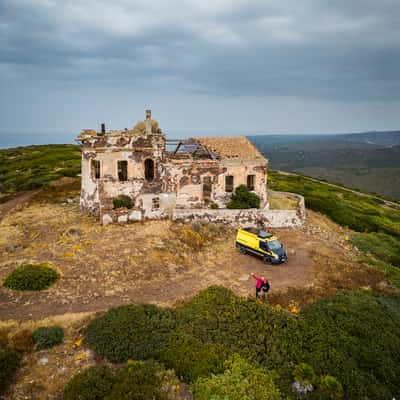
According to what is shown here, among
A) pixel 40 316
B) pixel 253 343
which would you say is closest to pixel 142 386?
pixel 253 343

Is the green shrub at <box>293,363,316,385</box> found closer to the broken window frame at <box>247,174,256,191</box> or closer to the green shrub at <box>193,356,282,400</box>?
the green shrub at <box>193,356,282,400</box>

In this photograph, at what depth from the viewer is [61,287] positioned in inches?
795

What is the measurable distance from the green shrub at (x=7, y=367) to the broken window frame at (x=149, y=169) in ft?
75.2

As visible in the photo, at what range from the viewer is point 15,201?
42812mm

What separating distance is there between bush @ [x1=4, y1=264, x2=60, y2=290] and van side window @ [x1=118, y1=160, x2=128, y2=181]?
1567cm

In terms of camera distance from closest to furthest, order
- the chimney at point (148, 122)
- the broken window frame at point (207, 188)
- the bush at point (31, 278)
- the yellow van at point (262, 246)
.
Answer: the bush at point (31, 278)
the yellow van at point (262, 246)
the chimney at point (148, 122)
the broken window frame at point (207, 188)

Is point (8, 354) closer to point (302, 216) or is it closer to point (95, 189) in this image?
point (95, 189)

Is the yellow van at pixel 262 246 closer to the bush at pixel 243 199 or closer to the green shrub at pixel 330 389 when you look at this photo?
the bush at pixel 243 199

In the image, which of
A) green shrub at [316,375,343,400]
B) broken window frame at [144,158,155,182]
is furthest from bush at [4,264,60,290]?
broken window frame at [144,158,155,182]

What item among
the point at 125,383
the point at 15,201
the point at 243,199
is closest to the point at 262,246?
the point at 243,199

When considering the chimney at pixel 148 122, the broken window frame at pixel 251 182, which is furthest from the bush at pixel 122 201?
the broken window frame at pixel 251 182

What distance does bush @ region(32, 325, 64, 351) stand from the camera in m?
15.3

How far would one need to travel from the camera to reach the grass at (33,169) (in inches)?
2000

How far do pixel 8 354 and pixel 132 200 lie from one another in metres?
21.2
